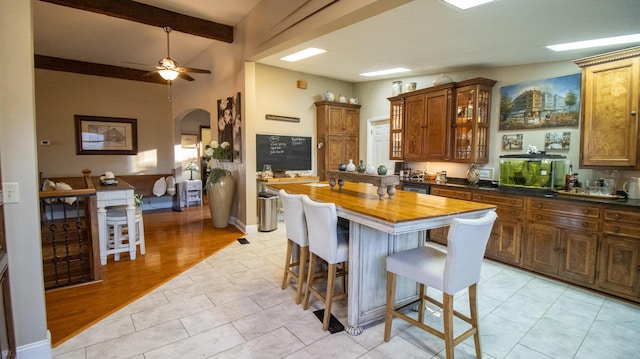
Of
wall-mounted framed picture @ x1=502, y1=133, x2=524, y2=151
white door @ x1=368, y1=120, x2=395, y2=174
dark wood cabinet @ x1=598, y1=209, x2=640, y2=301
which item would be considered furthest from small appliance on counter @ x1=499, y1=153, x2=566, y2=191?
white door @ x1=368, y1=120, x2=395, y2=174

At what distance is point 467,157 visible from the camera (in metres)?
4.44

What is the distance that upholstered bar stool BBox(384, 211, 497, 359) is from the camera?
5.95 feet

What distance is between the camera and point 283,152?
19.1ft

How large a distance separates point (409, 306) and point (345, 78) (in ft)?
15.6

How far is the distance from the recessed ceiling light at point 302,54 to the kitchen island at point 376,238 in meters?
2.76

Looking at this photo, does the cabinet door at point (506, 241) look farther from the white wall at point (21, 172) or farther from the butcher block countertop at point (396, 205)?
the white wall at point (21, 172)

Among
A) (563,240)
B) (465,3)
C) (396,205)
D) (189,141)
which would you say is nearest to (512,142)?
(563,240)

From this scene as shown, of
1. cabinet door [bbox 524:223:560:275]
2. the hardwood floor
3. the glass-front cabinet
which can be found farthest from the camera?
the glass-front cabinet

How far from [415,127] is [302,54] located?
213 cm

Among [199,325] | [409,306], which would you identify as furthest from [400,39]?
[199,325]

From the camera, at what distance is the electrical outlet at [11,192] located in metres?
1.86

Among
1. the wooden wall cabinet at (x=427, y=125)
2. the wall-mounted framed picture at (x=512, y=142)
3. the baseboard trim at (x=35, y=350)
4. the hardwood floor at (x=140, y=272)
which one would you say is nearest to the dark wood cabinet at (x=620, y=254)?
the wall-mounted framed picture at (x=512, y=142)

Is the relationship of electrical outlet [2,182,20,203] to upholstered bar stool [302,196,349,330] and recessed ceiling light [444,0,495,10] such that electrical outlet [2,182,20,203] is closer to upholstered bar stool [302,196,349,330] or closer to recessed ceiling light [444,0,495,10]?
upholstered bar stool [302,196,349,330]

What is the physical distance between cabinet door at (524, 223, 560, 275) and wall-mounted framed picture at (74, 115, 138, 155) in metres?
7.66
